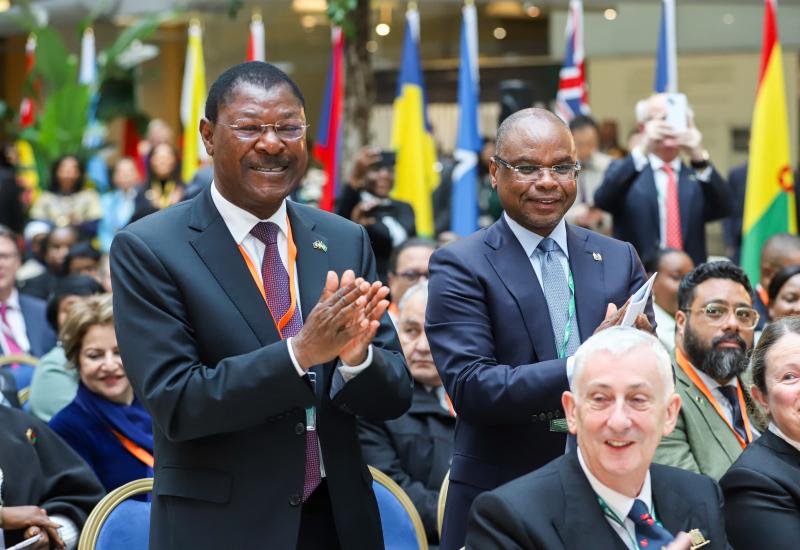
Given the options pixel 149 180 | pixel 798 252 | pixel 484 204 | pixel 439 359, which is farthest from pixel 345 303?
pixel 149 180

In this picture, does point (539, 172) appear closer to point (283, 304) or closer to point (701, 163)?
point (283, 304)

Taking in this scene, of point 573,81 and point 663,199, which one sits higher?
point 573,81

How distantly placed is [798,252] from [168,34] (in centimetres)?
1208

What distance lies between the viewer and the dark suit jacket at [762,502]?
10.5 ft

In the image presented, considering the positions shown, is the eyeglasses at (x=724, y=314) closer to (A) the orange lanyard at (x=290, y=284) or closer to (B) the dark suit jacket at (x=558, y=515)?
(B) the dark suit jacket at (x=558, y=515)

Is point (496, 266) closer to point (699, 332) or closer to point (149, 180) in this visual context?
point (699, 332)

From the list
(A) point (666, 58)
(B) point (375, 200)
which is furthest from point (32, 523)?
(A) point (666, 58)

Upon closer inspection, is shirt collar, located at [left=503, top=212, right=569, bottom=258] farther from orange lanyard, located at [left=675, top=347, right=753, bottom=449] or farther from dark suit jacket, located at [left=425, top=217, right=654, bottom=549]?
orange lanyard, located at [left=675, top=347, right=753, bottom=449]

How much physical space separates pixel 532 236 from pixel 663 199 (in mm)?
3449

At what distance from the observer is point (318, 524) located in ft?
9.55

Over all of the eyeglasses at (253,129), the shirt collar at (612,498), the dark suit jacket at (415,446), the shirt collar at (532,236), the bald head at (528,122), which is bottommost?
the dark suit jacket at (415,446)

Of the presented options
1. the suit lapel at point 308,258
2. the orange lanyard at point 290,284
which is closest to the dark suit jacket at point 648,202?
the suit lapel at point 308,258

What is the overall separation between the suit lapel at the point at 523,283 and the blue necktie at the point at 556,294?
2cm

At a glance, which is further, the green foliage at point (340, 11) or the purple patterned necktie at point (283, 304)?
the green foliage at point (340, 11)
